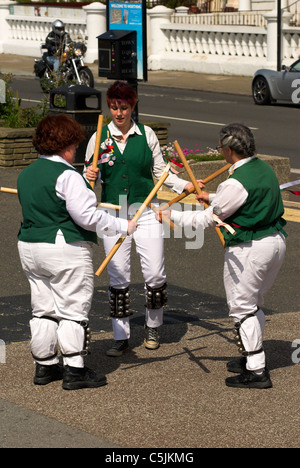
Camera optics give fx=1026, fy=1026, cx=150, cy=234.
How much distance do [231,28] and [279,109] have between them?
401 inches

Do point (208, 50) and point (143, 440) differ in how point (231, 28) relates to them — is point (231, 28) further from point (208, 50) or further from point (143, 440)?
point (143, 440)

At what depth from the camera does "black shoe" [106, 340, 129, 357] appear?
7621 millimetres

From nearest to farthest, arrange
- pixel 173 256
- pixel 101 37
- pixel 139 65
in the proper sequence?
pixel 173 256, pixel 101 37, pixel 139 65

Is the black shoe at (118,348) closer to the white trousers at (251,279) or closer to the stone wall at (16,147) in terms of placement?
the white trousers at (251,279)

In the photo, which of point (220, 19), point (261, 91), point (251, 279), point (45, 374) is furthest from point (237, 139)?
point (220, 19)

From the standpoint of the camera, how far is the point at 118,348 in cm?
766

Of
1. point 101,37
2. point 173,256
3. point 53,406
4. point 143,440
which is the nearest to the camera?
point 143,440

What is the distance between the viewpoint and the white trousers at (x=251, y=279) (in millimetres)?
6703

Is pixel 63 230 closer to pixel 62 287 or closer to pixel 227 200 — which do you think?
pixel 62 287

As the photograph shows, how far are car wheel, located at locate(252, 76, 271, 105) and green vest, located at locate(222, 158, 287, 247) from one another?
20289 millimetres

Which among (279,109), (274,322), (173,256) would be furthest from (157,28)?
(274,322)

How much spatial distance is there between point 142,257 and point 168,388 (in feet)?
3.99

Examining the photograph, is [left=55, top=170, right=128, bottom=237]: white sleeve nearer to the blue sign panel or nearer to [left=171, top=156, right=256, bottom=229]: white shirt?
[left=171, top=156, right=256, bottom=229]: white shirt

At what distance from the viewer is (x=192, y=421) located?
6180 millimetres
